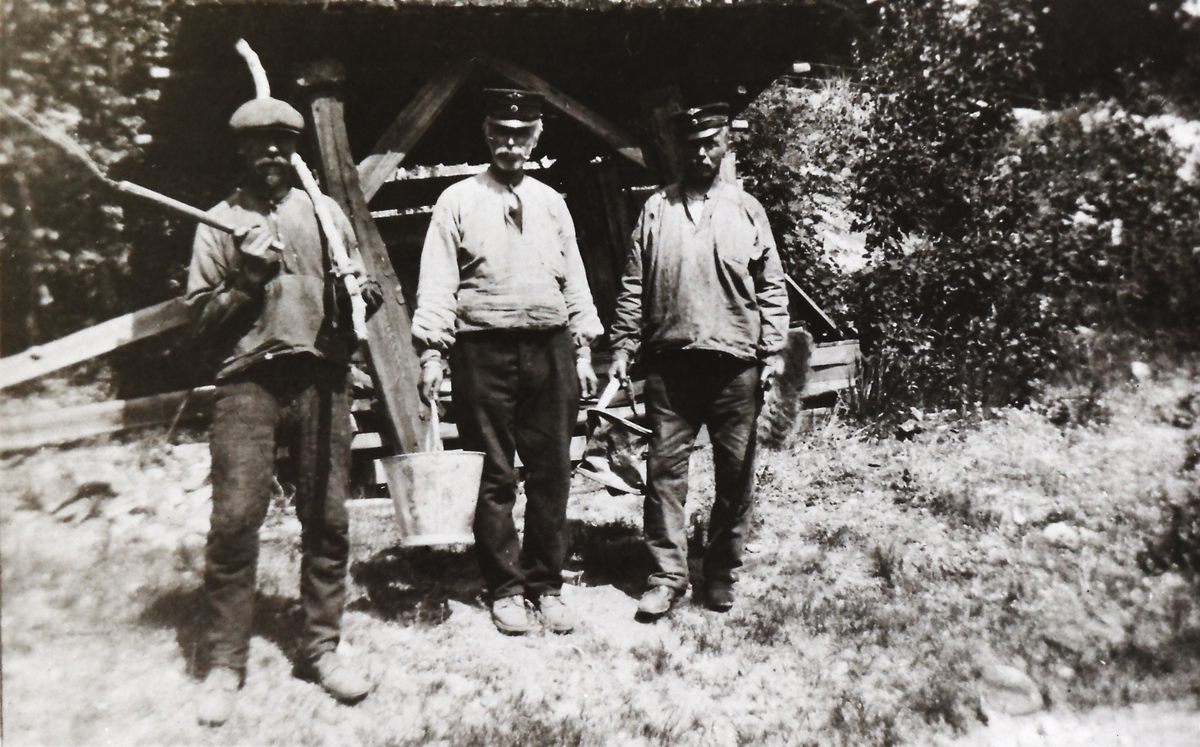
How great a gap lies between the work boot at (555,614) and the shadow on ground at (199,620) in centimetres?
102

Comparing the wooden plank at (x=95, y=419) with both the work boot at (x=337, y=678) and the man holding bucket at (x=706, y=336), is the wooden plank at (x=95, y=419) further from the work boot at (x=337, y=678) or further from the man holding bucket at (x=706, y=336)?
the man holding bucket at (x=706, y=336)

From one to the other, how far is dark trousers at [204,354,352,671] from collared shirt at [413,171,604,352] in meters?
0.52

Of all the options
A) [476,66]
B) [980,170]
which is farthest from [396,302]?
[980,170]

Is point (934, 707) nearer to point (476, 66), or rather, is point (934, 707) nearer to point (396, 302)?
point (396, 302)

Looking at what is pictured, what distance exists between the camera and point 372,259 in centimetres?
497

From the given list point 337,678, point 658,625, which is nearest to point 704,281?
point 658,625

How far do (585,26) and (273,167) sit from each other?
2.60 meters

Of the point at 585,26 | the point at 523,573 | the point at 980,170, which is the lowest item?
the point at 523,573

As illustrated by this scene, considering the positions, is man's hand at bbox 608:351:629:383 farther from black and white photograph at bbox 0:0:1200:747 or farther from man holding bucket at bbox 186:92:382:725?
man holding bucket at bbox 186:92:382:725

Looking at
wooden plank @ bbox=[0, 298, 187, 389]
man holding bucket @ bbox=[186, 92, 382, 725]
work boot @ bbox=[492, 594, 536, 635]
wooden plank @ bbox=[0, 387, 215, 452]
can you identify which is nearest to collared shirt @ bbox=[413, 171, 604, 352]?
man holding bucket @ bbox=[186, 92, 382, 725]

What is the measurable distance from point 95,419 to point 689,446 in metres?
3.34

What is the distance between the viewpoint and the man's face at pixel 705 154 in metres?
4.18

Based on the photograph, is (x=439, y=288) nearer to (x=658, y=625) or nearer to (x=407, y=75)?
(x=658, y=625)

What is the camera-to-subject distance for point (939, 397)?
7.35 m
